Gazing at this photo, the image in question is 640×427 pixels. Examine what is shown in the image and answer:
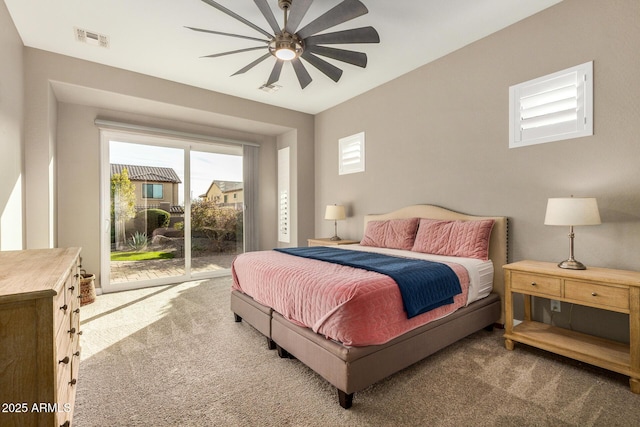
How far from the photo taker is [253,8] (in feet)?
8.93

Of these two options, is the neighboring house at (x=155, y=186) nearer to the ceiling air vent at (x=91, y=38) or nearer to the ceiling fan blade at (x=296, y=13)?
the ceiling air vent at (x=91, y=38)

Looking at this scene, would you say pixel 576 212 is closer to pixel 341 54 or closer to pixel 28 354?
pixel 341 54

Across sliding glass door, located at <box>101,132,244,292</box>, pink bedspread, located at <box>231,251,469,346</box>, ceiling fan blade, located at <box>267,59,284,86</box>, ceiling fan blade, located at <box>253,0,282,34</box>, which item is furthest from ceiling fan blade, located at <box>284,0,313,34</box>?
sliding glass door, located at <box>101,132,244,292</box>

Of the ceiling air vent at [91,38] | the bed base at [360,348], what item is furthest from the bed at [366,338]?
the ceiling air vent at [91,38]

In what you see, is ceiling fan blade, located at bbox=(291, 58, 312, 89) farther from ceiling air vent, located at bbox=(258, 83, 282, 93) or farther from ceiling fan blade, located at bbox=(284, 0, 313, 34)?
ceiling air vent, located at bbox=(258, 83, 282, 93)

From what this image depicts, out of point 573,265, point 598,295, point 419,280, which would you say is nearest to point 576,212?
point 573,265

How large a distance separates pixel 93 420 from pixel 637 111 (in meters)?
4.16

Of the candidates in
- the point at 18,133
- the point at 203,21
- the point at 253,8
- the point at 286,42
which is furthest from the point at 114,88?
the point at 286,42

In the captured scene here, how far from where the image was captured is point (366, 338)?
1.77m

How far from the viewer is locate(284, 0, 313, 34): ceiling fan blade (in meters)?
2.04

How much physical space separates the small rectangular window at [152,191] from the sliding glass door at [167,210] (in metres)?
0.01

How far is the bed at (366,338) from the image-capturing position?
1774mm

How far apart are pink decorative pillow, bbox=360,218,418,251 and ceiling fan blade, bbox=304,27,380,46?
2053 mm

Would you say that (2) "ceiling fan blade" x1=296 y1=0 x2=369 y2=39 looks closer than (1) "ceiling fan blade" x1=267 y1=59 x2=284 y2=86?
Yes
